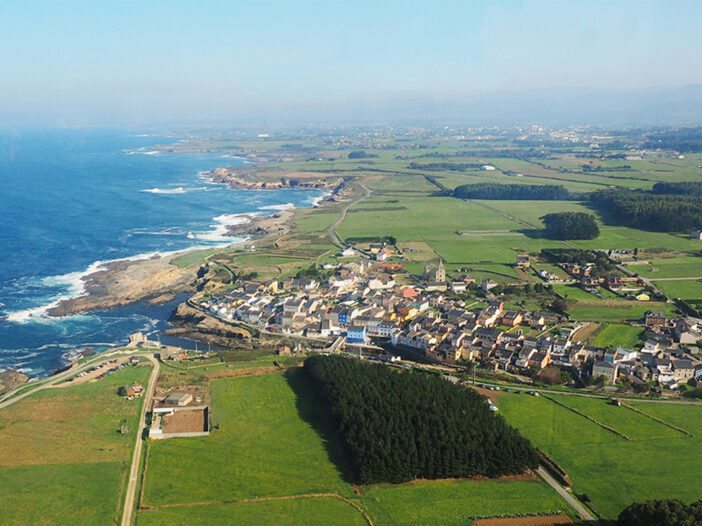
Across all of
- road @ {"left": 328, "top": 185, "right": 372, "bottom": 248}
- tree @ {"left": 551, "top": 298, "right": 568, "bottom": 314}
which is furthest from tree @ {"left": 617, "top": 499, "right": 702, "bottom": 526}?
road @ {"left": 328, "top": 185, "right": 372, "bottom": 248}

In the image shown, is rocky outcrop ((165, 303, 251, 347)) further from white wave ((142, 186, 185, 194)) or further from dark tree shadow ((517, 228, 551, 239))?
white wave ((142, 186, 185, 194))

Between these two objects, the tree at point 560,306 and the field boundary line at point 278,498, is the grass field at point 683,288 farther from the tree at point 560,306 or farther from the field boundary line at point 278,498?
the field boundary line at point 278,498

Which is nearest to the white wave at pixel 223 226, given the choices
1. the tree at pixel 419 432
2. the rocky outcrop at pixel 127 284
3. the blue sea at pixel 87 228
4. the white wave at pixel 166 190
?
the blue sea at pixel 87 228

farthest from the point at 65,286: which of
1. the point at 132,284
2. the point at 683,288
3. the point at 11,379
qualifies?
the point at 683,288

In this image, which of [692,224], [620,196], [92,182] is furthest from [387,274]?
[92,182]

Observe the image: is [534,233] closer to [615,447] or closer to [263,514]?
[615,447]

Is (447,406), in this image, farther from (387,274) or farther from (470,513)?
(387,274)
